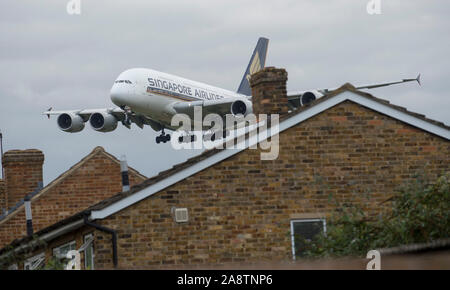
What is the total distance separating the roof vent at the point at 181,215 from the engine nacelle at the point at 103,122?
31841mm

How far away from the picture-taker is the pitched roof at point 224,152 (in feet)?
43.1

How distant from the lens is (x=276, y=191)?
1363 cm

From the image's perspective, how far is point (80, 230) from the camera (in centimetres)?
1456

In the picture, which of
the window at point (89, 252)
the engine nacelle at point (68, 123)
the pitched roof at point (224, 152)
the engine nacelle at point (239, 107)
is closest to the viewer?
the pitched roof at point (224, 152)

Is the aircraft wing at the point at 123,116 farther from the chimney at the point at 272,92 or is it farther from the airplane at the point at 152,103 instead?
the chimney at the point at 272,92

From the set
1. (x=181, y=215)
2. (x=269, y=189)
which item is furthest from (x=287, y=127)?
(x=181, y=215)

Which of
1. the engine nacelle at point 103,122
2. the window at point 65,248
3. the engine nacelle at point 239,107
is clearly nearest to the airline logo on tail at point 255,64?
the engine nacelle at point 103,122

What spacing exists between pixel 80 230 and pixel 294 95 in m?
28.3

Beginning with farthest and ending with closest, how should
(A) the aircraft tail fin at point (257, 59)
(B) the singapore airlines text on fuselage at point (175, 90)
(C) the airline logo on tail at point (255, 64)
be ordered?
(C) the airline logo on tail at point (255, 64) → (A) the aircraft tail fin at point (257, 59) → (B) the singapore airlines text on fuselage at point (175, 90)

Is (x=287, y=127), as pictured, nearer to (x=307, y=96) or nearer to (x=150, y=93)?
(x=307, y=96)

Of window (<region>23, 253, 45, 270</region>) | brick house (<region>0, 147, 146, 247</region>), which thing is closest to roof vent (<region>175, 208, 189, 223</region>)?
window (<region>23, 253, 45, 270</region>)

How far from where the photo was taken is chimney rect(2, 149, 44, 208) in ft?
78.3

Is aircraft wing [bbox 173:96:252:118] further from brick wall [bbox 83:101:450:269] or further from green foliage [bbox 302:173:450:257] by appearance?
green foliage [bbox 302:173:450:257]
